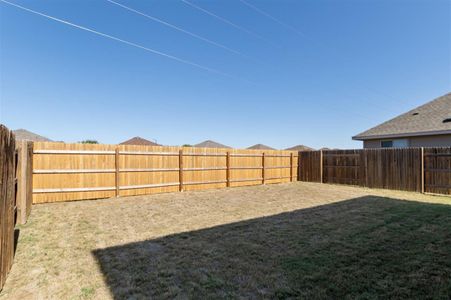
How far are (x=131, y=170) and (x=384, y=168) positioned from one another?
11008mm

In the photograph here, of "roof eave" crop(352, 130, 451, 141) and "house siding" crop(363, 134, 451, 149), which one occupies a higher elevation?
"roof eave" crop(352, 130, 451, 141)

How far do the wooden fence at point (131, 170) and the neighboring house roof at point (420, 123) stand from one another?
7.02 metres

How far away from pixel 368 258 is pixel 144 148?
7.72 metres

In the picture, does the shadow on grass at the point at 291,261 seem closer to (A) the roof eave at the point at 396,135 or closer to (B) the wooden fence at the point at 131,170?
(B) the wooden fence at the point at 131,170

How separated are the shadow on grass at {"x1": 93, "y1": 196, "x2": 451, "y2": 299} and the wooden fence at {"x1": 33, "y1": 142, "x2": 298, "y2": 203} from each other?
489 centimetres

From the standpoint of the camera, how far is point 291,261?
3.42m

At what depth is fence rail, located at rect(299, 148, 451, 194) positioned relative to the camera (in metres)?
10.1

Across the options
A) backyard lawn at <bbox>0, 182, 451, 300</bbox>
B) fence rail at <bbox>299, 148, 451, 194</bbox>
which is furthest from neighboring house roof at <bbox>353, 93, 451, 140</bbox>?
backyard lawn at <bbox>0, 182, 451, 300</bbox>

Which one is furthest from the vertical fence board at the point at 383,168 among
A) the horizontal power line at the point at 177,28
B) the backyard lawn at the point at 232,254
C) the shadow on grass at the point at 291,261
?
the horizontal power line at the point at 177,28

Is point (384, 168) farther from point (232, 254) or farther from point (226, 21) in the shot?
point (232, 254)

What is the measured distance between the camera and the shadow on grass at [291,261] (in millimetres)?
2654

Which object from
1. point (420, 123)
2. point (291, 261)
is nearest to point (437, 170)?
point (420, 123)

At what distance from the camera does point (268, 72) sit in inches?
681

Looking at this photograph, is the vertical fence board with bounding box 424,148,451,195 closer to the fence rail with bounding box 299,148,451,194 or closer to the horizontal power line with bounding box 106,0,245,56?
the fence rail with bounding box 299,148,451,194
